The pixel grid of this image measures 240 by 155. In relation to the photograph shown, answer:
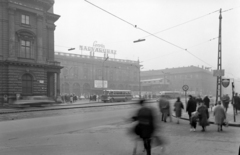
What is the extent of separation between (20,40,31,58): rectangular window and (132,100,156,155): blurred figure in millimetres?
33454

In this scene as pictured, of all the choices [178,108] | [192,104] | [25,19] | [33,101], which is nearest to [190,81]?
[25,19]

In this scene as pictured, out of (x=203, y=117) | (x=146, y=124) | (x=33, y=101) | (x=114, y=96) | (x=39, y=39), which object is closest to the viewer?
(x=146, y=124)

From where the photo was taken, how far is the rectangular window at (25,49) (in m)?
36.4

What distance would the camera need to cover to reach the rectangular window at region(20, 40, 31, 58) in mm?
36406

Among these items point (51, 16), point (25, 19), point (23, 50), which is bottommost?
point (23, 50)

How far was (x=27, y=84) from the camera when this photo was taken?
3581 centimetres

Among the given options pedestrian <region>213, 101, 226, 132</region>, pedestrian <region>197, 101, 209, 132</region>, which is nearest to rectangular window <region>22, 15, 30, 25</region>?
pedestrian <region>197, 101, 209, 132</region>

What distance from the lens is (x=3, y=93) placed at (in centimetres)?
3328

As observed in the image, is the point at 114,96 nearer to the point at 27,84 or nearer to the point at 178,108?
the point at 27,84

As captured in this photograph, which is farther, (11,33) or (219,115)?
(11,33)

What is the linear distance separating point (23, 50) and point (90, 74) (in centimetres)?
5026

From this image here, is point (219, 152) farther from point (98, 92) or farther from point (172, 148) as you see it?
point (98, 92)

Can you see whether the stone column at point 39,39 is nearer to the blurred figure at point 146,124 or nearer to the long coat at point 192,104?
the long coat at point 192,104

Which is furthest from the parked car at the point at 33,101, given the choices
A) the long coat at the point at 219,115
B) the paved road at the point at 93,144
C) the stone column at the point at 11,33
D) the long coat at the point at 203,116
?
the long coat at the point at 219,115
